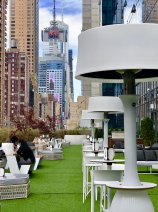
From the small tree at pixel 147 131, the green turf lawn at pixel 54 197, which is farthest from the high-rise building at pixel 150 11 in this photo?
the green turf lawn at pixel 54 197

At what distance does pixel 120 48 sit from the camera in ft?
13.7

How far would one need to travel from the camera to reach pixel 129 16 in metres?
41.1

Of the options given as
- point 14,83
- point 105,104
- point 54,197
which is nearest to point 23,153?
point 54,197

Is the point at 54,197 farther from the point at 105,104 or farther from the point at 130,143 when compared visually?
the point at 130,143

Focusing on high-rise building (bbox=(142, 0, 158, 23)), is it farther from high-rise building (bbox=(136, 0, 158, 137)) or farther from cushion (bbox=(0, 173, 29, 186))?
cushion (bbox=(0, 173, 29, 186))

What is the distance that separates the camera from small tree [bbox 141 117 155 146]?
28027 mm

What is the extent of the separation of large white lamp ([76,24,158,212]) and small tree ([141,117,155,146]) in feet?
77.8

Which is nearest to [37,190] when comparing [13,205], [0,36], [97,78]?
[13,205]

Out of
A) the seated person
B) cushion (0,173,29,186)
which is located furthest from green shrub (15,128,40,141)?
cushion (0,173,29,186)

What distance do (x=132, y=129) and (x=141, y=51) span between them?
2.54 ft

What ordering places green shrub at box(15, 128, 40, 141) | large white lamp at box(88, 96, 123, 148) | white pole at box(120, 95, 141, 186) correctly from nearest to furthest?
white pole at box(120, 95, 141, 186) < large white lamp at box(88, 96, 123, 148) < green shrub at box(15, 128, 40, 141)

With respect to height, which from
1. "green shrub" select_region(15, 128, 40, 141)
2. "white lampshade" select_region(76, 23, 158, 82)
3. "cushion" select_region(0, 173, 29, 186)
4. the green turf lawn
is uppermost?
"white lampshade" select_region(76, 23, 158, 82)

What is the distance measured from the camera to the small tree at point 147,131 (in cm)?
2803

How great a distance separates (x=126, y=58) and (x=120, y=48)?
110 mm
